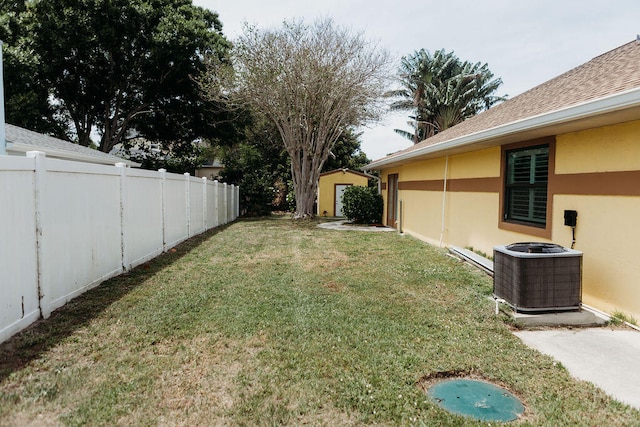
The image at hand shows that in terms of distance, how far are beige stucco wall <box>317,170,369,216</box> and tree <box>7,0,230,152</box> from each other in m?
7.29

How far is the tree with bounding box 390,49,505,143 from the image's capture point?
92.1ft

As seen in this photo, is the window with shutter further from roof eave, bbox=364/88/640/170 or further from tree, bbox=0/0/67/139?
tree, bbox=0/0/67/139

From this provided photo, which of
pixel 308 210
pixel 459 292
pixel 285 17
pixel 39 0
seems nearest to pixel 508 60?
pixel 285 17

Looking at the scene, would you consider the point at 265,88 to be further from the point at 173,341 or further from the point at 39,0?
the point at 173,341

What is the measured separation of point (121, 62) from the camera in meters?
19.7

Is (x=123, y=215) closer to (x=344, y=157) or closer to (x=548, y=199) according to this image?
(x=548, y=199)

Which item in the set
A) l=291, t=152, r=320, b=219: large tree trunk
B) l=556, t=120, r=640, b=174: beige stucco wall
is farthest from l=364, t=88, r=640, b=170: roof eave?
l=291, t=152, r=320, b=219: large tree trunk

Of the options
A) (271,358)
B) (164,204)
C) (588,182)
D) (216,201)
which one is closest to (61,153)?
(164,204)

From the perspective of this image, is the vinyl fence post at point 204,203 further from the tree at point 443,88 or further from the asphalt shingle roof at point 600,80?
the tree at point 443,88

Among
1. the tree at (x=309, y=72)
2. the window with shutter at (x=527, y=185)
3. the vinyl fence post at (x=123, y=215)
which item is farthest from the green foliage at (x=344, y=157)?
the vinyl fence post at (x=123, y=215)

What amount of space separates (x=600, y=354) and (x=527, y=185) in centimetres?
361

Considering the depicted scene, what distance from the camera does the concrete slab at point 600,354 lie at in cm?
306

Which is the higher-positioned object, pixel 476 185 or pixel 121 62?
pixel 121 62

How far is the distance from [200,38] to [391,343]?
63.7 ft
